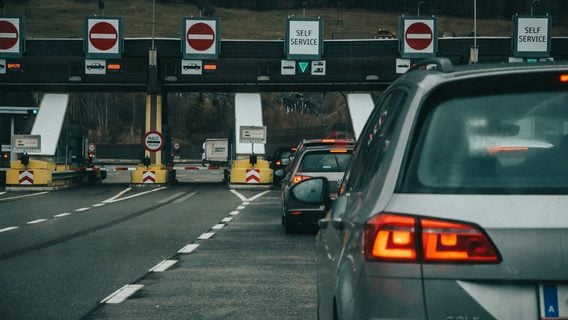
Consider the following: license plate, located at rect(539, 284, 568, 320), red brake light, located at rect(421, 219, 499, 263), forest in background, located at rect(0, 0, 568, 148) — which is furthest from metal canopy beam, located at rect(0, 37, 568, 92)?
forest in background, located at rect(0, 0, 568, 148)

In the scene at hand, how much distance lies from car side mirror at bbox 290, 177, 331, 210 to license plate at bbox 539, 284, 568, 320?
231 centimetres

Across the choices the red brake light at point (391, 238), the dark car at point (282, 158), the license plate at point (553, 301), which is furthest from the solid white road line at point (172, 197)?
the license plate at point (553, 301)

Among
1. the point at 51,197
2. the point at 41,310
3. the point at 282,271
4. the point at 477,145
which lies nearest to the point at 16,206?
the point at 51,197

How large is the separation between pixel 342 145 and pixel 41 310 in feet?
33.1

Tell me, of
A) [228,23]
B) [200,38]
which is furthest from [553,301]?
[228,23]

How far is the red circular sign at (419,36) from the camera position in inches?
1709

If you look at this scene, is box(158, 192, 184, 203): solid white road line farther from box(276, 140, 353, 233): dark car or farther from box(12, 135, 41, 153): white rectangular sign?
box(276, 140, 353, 233): dark car

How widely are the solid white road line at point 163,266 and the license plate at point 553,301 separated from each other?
8.52 metres

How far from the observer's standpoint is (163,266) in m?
12.2

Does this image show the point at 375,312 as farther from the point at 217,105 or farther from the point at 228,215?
the point at 217,105

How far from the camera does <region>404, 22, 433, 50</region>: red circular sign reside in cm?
4341

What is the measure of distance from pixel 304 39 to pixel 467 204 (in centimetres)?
3996

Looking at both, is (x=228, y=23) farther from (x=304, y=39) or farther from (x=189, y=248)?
(x=189, y=248)

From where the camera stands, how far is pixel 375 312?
367 cm
